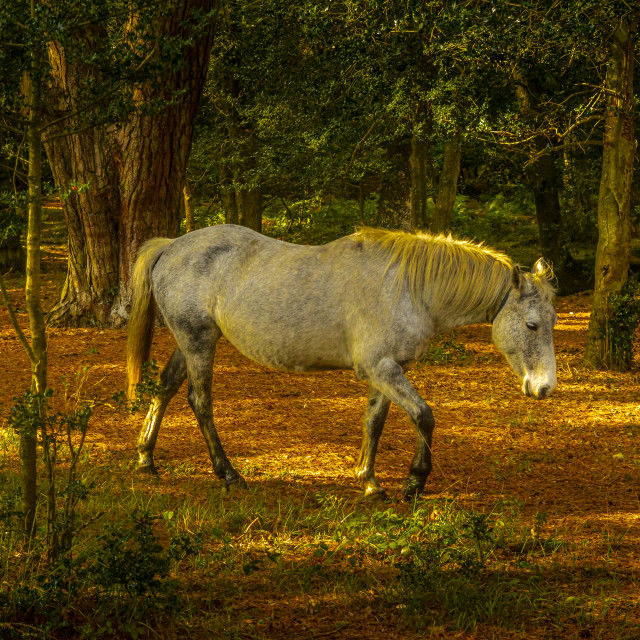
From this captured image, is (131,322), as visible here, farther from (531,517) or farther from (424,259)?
(531,517)

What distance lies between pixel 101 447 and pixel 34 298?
340 cm

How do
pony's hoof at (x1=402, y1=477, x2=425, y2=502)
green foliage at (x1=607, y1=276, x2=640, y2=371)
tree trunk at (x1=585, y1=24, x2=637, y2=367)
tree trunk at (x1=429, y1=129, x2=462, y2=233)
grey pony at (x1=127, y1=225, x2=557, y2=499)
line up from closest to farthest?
grey pony at (x1=127, y1=225, x2=557, y2=499) → pony's hoof at (x1=402, y1=477, x2=425, y2=502) → tree trunk at (x1=585, y1=24, x2=637, y2=367) → green foliage at (x1=607, y1=276, x2=640, y2=371) → tree trunk at (x1=429, y1=129, x2=462, y2=233)

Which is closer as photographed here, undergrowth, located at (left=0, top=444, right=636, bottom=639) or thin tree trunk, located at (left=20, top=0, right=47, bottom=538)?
undergrowth, located at (left=0, top=444, right=636, bottom=639)

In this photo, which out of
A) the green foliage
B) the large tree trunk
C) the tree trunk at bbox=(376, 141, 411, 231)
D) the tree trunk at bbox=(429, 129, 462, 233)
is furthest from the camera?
the tree trunk at bbox=(376, 141, 411, 231)

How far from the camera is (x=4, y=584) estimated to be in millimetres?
3975

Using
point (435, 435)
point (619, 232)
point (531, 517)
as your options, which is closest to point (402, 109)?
point (619, 232)

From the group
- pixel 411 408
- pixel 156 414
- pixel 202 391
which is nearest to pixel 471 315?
pixel 411 408

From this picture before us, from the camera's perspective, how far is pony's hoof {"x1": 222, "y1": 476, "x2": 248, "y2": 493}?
6098mm

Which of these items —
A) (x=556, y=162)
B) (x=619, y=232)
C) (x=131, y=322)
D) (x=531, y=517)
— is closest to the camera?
(x=531, y=517)

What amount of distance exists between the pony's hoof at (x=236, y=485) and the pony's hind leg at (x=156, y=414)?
0.68 meters

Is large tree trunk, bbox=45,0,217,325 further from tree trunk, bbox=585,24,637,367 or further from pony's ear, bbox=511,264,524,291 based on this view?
pony's ear, bbox=511,264,524,291

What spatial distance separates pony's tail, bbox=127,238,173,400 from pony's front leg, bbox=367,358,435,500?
2.09 meters

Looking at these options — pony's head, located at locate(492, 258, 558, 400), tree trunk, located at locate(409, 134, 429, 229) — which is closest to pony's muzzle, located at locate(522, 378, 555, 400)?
pony's head, located at locate(492, 258, 558, 400)

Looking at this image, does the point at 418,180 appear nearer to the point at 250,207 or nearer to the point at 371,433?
the point at 250,207
